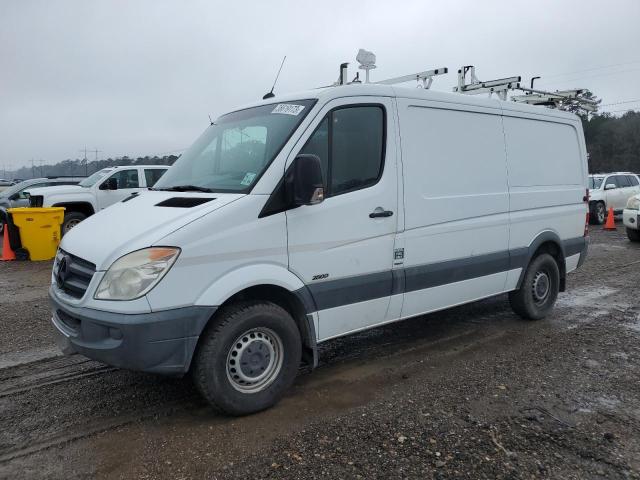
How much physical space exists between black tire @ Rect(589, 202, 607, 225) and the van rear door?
15.8 m

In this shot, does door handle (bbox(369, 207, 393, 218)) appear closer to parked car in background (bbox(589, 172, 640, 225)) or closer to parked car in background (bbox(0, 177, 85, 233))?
parked car in background (bbox(0, 177, 85, 233))

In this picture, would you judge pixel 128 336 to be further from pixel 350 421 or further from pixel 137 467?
pixel 350 421

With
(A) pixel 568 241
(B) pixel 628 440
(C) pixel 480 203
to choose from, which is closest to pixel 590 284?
(A) pixel 568 241

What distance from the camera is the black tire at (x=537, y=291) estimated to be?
5840mm

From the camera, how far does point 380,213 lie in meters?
4.16

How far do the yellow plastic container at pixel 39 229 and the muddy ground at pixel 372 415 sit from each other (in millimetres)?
5823

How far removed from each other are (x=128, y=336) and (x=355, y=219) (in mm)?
1854

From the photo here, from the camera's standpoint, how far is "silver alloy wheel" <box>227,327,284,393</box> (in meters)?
3.53

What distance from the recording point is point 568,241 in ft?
20.6

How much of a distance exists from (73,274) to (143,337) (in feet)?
2.78

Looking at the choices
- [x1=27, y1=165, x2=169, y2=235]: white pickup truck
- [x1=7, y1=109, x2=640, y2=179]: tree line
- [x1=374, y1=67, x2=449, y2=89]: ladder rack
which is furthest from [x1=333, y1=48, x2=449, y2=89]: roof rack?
[x1=7, y1=109, x2=640, y2=179]: tree line

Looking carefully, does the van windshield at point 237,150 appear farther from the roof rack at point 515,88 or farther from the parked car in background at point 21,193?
the parked car in background at point 21,193

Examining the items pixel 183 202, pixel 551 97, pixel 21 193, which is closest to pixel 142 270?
pixel 183 202

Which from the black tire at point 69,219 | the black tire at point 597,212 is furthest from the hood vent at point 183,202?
the black tire at point 597,212
